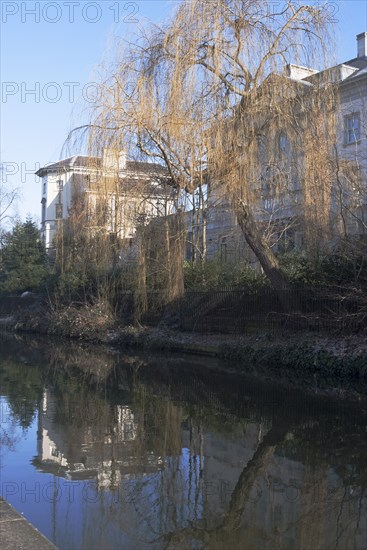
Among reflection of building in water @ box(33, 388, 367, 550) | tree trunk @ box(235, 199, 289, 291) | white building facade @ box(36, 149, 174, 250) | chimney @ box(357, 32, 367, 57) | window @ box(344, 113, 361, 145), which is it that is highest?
chimney @ box(357, 32, 367, 57)

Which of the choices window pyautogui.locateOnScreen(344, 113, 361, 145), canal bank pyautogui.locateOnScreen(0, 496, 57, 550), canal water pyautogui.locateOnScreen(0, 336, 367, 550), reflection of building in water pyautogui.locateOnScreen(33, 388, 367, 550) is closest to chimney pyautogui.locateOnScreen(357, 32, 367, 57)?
window pyautogui.locateOnScreen(344, 113, 361, 145)

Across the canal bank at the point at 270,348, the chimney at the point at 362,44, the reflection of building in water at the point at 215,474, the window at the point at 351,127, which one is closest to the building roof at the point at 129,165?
the canal bank at the point at 270,348

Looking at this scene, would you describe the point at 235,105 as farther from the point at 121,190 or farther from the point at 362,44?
the point at 362,44

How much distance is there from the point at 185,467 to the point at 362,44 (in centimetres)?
3512

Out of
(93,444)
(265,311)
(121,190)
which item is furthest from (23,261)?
(93,444)

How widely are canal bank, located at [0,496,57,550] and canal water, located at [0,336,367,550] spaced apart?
28cm

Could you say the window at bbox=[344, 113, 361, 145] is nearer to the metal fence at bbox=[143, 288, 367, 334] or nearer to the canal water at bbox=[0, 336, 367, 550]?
the metal fence at bbox=[143, 288, 367, 334]

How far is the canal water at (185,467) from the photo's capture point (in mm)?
5273

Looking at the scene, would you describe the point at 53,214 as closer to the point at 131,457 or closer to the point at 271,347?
the point at 271,347

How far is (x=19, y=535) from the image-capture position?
4.78 metres

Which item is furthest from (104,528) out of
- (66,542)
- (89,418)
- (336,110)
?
(336,110)

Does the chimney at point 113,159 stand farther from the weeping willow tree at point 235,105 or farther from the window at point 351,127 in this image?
the window at point 351,127

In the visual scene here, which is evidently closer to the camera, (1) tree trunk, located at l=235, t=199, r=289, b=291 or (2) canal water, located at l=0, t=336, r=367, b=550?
(2) canal water, located at l=0, t=336, r=367, b=550

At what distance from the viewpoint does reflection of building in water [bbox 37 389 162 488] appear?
23.5 feet
